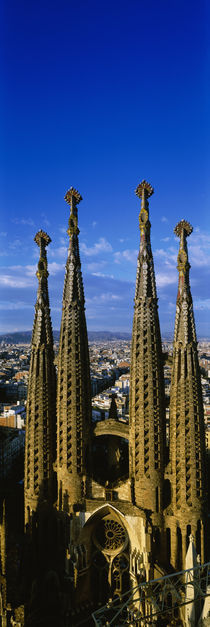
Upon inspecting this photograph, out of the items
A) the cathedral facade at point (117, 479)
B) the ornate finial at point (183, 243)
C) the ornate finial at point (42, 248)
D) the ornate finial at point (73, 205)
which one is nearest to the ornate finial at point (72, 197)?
the ornate finial at point (73, 205)

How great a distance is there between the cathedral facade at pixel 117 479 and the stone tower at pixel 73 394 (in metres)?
0.05

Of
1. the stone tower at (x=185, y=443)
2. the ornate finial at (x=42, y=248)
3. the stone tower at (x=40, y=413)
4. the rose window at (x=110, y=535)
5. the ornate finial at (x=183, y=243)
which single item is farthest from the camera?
the ornate finial at (x=42, y=248)

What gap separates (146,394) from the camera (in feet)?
56.4

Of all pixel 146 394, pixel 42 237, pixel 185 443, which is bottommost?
pixel 185 443

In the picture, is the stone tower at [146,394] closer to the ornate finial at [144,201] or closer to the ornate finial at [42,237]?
the ornate finial at [144,201]

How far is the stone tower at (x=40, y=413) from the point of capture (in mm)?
18234

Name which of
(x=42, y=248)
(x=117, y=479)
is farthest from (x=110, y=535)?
(x=42, y=248)

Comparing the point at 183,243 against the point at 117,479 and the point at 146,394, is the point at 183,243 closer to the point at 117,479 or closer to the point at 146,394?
the point at 146,394

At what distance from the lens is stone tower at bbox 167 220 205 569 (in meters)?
16.2

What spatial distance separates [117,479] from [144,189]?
1306cm

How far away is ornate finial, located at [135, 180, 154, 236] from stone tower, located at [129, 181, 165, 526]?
45mm

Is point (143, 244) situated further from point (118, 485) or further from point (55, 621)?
point (55, 621)

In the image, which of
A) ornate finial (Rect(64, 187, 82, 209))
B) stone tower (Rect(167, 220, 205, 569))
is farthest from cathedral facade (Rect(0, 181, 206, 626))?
ornate finial (Rect(64, 187, 82, 209))

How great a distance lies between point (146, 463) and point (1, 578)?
682 cm
